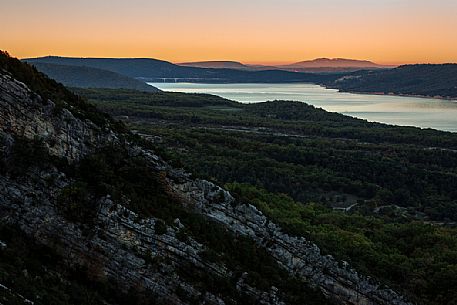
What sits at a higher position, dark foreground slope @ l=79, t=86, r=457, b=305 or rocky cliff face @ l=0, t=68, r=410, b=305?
rocky cliff face @ l=0, t=68, r=410, b=305

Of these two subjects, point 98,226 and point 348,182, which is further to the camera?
point 348,182

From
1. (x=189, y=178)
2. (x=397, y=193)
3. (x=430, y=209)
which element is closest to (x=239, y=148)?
(x=397, y=193)

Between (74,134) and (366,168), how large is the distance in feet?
225

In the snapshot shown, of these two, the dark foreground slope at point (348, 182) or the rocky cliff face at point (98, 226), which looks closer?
the rocky cliff face at point (98, 226)

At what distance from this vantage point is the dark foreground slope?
2131 cm

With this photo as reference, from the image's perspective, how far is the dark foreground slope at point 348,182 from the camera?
69.9 feet

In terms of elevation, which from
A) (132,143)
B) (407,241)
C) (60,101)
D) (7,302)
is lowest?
(407,241)

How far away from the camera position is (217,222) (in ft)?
54.4

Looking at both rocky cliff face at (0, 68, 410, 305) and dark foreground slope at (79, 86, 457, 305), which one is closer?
rocky cliff face at (0, 68, 410, 305)

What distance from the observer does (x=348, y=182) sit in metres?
69.4

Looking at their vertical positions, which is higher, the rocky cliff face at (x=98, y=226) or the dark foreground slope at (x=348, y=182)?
→ the rocky cliff face at (x=98, y=226)

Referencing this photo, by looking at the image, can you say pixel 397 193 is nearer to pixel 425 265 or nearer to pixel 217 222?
pixel 425 265

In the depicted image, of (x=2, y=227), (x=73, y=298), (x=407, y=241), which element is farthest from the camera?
(x=407, y=241)

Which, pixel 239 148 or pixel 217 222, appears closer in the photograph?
pixel 217 222
